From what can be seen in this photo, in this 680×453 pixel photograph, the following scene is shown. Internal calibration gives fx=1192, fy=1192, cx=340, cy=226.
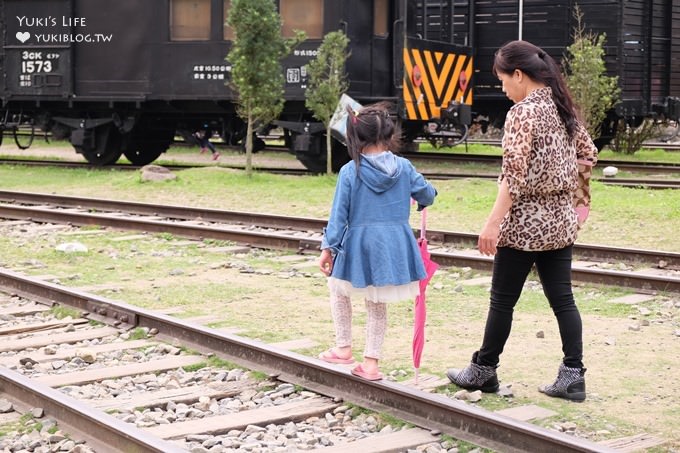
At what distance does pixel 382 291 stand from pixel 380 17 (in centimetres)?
1377

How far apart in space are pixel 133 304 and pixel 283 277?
5.00 ft

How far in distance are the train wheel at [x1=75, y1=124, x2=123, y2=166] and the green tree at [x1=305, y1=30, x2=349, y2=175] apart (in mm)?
4753

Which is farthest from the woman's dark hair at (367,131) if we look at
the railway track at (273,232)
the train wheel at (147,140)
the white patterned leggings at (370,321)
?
the train wheel at (147,140)

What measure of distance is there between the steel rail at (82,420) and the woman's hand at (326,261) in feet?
3.82

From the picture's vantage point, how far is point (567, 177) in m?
5.33

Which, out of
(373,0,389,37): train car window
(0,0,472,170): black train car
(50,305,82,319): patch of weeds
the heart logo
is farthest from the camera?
the heart logo

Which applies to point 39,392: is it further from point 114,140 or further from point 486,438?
point 114,140

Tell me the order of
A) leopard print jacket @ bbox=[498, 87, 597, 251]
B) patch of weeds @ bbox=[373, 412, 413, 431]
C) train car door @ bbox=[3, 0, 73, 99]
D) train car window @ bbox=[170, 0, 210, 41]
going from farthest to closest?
1. train car door @ bbox=[3, 0, 73, 99]
2. train car window @ bbox=[170, 0, 210, 41]
3. leopard print jacket @ bbox=[498, 87, 597, 251]
4. patch of weeds @ bbox=[373, 412, 413, 431]

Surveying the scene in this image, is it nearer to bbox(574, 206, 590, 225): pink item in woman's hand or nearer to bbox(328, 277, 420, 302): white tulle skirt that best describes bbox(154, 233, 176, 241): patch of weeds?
bbox(328, 277, 420, 302): white tulle skirt

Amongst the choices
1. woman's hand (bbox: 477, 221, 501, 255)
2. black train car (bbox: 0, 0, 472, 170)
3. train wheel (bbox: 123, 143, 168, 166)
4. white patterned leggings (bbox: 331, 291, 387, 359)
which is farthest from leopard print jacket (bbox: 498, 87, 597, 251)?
train wheel (bbox: 123, 143, 168, 166)

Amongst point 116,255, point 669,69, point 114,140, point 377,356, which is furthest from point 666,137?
point 377,356

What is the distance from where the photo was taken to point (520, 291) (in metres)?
5.53

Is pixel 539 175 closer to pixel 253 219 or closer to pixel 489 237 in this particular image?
pixel 489 237

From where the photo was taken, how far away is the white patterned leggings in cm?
554
